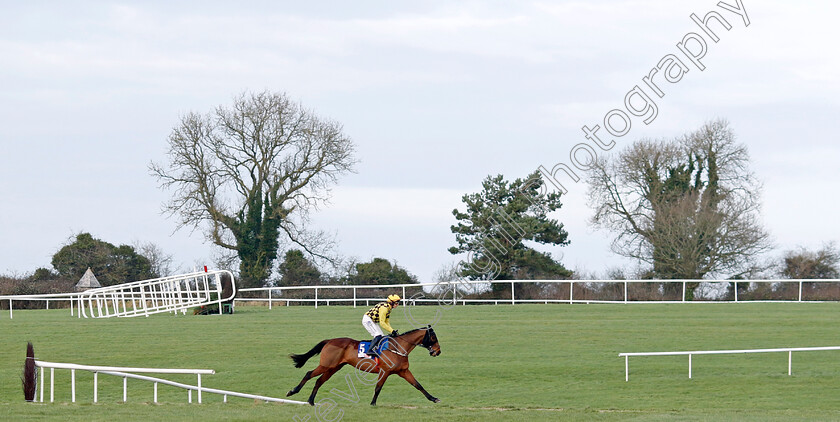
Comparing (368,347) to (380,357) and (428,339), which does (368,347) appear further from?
(428,339)

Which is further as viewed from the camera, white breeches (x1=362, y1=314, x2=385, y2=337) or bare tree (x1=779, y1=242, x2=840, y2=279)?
bare tree (x1=779, y1=242, x2=840, y2=279)

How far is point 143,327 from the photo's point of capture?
26203 millimetres

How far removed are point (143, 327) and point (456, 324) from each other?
818 centimetres

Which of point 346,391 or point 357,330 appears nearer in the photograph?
point 346,391

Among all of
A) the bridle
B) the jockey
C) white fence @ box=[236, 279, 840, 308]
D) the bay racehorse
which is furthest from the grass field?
white fence @ box=[236, 279, 840, 308]

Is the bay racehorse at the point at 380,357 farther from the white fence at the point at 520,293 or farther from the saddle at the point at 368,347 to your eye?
the white fence at the point at 520,293

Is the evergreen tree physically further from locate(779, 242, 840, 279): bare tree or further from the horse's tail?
the horse's tail

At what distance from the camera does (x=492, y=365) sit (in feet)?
62.6

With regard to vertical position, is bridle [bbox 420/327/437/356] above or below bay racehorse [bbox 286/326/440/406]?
above

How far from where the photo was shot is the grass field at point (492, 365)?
12875mm

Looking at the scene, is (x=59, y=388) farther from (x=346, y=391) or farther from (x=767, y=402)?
(x=767, y=402)

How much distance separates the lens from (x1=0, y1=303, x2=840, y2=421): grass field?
507 inches

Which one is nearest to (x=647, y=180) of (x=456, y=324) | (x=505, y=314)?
(x=505, y=314)

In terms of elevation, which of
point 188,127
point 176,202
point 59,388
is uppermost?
point 188,127
